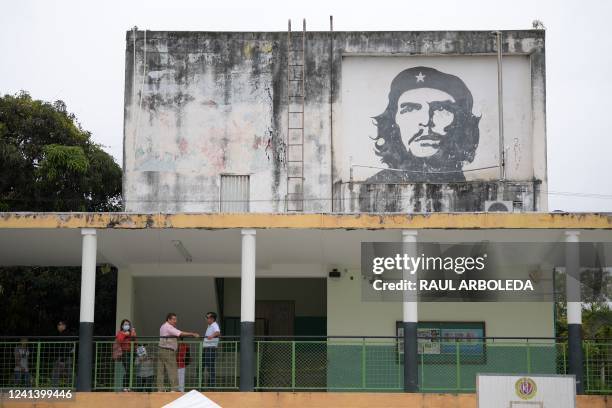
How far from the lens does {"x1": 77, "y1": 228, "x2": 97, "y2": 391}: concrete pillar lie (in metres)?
17.4

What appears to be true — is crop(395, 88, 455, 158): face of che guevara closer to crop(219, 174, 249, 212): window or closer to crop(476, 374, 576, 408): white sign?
crop(219, 174, 249, 212): window

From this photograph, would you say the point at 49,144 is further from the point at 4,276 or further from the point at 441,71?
the point at 441,71

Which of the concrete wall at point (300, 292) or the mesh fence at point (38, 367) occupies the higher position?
the concrete wall at point (300, 292)

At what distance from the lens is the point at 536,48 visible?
24.1 metres

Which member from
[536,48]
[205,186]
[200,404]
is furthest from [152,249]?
[536,48]

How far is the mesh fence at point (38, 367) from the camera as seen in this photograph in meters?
18.0

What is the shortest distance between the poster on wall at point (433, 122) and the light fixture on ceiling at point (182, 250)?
438 cm

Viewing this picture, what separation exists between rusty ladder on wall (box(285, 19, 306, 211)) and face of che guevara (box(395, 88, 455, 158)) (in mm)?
2243

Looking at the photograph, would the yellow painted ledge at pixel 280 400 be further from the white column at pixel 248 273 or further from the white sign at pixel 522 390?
the white sign at pixel 522 390

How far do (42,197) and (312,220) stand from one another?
13164 mm

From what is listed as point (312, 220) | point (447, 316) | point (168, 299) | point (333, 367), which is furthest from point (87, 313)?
point (447, 316)

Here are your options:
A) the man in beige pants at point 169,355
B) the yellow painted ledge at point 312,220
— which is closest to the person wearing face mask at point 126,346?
the man in beige pants at point 169,355

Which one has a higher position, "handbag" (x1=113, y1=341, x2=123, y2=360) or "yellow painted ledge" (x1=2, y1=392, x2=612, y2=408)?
"handbag" (x1=113, y1=341, x2=123, y2=360)

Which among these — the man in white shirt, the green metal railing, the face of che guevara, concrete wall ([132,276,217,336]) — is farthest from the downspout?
the man in white shirt
